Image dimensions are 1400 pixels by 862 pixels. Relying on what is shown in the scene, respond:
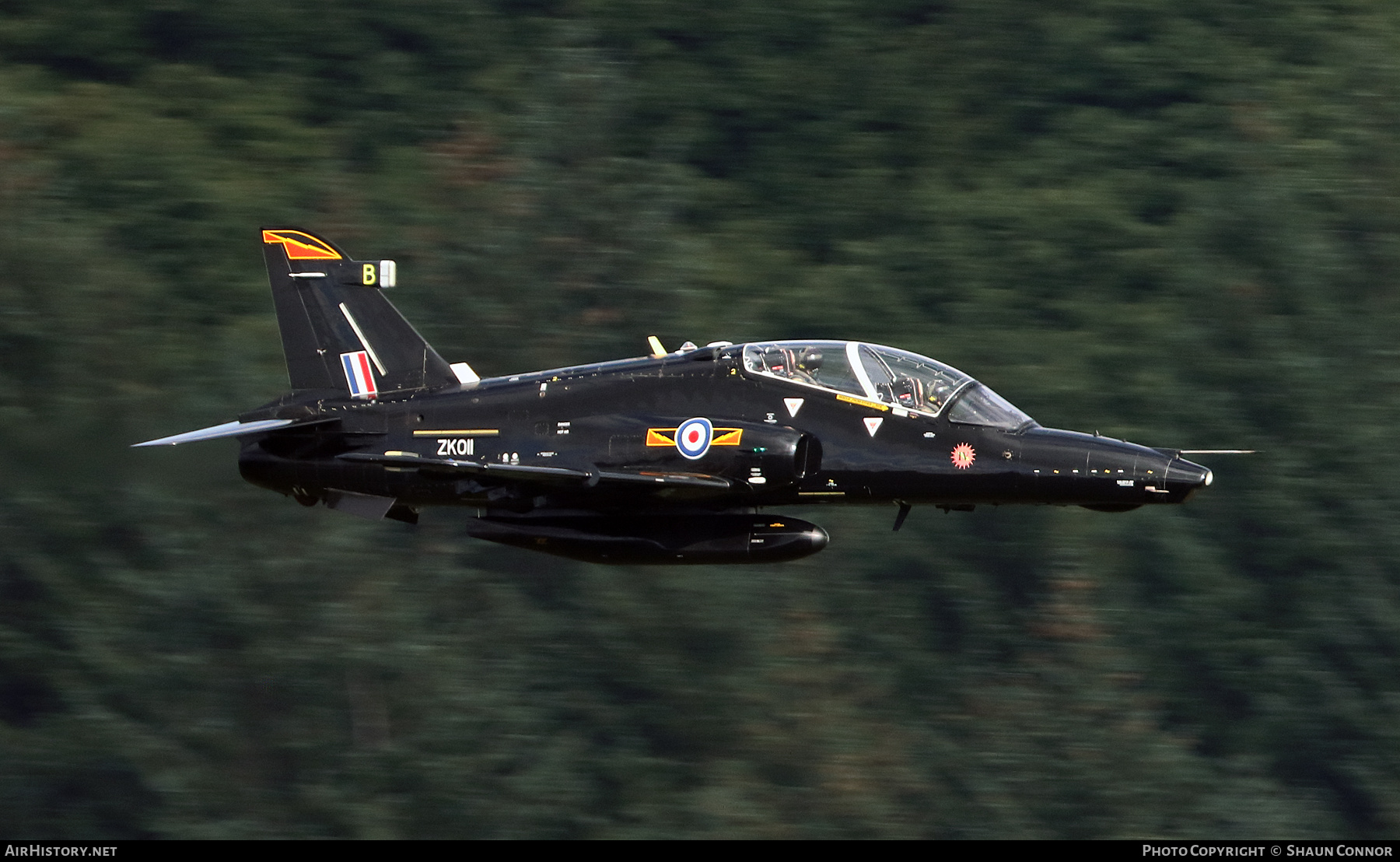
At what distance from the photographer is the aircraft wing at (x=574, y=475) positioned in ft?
52.9

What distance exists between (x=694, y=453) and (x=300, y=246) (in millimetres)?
5331

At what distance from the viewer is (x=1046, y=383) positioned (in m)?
29.8

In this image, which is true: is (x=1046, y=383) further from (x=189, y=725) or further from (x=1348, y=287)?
(x=189, y=725)

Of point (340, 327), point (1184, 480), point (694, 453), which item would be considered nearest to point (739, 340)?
point (340, 327)

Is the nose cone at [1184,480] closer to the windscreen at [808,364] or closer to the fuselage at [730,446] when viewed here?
the fuselage at [730,446]

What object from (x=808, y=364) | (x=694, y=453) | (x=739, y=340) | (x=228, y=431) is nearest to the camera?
(x=694, y=453)

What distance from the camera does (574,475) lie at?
1636 cm

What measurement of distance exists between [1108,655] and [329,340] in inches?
600

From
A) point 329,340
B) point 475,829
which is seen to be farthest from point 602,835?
point 329,340

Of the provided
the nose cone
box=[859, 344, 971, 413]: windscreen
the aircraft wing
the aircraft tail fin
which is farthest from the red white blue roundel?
the nose cone

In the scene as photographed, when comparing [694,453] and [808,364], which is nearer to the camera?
[694,453]

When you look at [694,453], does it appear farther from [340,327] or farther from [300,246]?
[300,246]

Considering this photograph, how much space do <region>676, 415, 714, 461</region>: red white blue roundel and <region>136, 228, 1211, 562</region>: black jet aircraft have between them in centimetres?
2

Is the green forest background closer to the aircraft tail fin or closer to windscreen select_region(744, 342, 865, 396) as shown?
the aircraft tail fin
